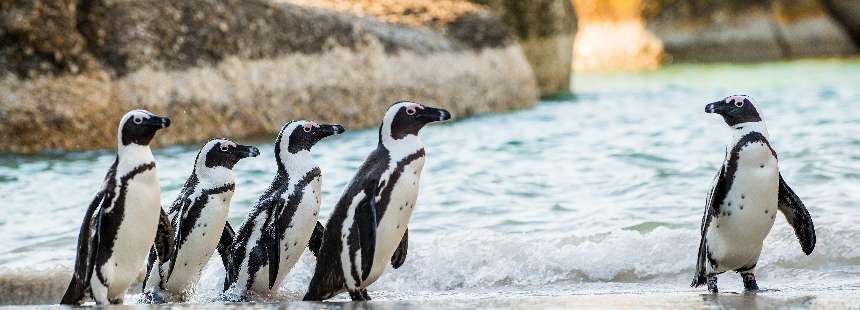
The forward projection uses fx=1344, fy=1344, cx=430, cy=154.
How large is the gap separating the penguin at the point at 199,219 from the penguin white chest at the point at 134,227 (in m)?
0.42

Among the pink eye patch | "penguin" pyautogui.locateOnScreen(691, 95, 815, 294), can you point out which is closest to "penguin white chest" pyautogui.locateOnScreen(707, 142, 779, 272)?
"penguin" pyautogui.locateOnScreen(691, 95, 815, 294)

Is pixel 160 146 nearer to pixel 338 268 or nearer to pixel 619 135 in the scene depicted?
pixel 619 135

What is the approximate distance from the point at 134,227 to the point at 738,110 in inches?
91.2

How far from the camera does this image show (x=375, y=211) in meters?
4.92

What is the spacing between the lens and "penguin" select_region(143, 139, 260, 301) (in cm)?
550

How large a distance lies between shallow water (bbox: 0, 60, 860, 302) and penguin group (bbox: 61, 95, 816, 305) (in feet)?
1.42

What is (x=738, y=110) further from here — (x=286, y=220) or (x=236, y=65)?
(x=236, y=65)

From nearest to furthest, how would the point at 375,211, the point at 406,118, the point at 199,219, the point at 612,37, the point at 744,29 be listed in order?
the point at 375,211, the point at 406,118, the point at 199,219, the point at 744,29, the point at 612,37

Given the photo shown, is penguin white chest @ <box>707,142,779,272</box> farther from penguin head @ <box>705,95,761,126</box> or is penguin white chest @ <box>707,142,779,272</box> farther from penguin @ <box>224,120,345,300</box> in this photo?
penguin @ <box>224,120,345,300</box>

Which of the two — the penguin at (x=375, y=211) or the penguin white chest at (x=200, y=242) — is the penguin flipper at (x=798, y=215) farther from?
the penguin white chest at (x=200, y=242)

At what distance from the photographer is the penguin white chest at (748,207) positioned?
16.6 feet

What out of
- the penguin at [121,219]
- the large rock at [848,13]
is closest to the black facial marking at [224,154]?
the penguin at [121,219]

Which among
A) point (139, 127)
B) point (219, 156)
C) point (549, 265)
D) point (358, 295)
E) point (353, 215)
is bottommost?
point (549, 265)

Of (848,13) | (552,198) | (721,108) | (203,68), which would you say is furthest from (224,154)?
(848,13)
